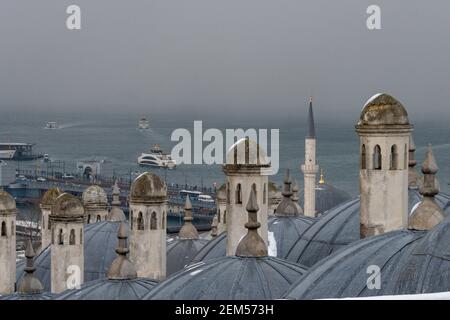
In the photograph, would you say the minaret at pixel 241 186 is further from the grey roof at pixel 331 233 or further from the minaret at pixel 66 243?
the minaret at pixel 66 243

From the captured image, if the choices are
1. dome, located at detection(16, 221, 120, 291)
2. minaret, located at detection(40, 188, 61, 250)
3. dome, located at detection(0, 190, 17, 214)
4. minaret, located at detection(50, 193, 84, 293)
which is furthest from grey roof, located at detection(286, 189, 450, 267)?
minaret, located at detection(40, 188, 61, 250)

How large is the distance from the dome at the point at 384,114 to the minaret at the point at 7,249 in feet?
39.6

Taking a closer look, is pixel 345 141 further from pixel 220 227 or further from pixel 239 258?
pixel 239 258

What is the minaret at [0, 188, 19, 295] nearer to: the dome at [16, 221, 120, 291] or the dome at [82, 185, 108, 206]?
the dome at [16, 221, 120, 291]

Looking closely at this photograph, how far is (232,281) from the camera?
51.3 ft

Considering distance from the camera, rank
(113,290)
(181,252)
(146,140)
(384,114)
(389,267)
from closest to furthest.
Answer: (389,267), (384,114), (113,290), (181,252), (146,140)

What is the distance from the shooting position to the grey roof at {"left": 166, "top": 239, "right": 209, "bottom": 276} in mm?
26656

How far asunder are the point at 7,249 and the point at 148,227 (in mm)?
6238

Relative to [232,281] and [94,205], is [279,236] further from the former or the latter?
[94,205]

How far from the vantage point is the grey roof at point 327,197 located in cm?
3691

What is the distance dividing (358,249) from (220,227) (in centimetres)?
1427

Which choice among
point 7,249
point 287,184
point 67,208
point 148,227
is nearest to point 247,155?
point 148,227

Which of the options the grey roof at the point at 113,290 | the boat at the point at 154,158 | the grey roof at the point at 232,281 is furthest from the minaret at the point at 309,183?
the boat at the point at 154,158
